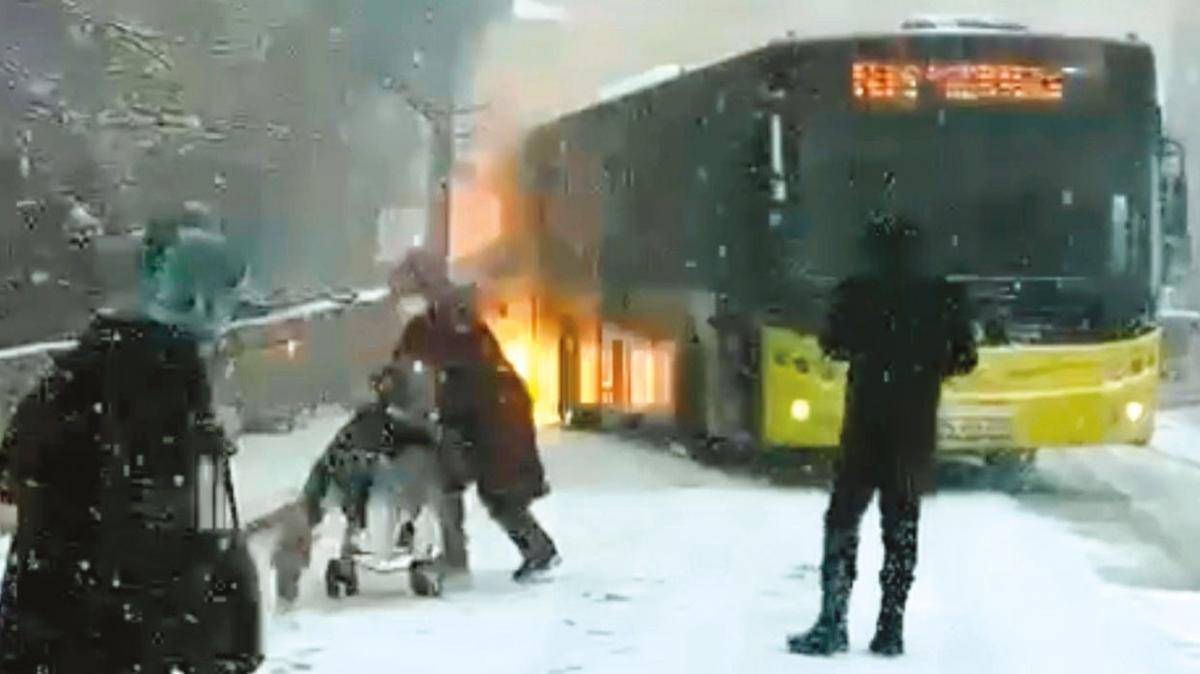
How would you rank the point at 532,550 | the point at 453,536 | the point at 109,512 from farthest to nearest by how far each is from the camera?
the point at 532,550
the point at 453,536
the point at 109,512

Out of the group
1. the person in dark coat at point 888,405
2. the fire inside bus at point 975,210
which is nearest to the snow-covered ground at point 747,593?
the person in dark coat at point 888,405

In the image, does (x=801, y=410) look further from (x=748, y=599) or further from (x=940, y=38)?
(x=748, y=599)

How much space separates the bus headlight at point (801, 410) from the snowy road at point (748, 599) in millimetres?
540

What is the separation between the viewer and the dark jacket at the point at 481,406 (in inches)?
524

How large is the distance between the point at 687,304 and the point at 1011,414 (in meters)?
3.07

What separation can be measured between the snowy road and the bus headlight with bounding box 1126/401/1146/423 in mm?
613

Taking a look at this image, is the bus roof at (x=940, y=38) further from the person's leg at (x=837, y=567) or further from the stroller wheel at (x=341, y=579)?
the person's leg at (x=837, y=567)

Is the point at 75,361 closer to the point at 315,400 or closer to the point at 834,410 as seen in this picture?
the point at 834,410

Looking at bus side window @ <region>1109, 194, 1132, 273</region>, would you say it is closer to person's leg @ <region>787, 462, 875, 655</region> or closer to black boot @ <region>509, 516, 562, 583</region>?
black boot @ <region>509, 516, 562, 583</region>

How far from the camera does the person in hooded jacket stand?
639 centimetres

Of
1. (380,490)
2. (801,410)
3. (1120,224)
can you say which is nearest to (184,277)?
(380,490)

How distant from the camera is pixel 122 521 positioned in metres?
6.45

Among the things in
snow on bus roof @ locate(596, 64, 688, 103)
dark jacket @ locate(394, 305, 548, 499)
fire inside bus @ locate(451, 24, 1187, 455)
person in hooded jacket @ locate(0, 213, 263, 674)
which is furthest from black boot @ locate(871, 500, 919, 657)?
snow on bus roof @ locate(596, 64, 688, 103)

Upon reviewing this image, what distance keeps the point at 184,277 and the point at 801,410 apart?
11.8 meters
